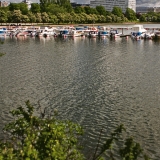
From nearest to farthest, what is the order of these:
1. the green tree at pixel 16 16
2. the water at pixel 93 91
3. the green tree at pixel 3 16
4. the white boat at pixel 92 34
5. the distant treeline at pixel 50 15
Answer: the water at pixel 93 91
the white boat at pixel 92 34
the green tree at pixel 3 16
the green tree at pixel 16 16
the distant treeline at pixel 50 15

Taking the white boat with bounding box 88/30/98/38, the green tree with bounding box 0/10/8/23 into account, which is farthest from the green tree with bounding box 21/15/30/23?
the white boat with bounding box 88/30/98/38

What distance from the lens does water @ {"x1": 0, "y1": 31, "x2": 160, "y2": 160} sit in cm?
1997

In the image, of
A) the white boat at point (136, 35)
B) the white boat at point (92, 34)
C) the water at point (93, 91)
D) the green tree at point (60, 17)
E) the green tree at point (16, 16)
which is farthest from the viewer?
the green tree at point (60, 17)

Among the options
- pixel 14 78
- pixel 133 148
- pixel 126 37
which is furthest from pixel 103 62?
pixel 126 37

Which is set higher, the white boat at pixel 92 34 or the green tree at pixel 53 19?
the green tree at pixel 53 19

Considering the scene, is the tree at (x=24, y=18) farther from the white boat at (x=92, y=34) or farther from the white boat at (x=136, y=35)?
the white boat at (x=136, y=35)

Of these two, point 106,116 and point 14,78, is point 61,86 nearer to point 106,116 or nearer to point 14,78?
point 14,78

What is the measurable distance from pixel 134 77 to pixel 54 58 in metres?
16.5

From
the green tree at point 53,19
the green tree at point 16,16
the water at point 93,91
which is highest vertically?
the green tree at point 16,16

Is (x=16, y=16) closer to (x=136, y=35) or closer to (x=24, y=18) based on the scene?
(x=24, y=18)

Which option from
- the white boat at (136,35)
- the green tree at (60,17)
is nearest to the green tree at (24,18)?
the green tree at (60,17)

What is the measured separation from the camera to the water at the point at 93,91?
20.0 metres

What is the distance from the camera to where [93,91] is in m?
27.7

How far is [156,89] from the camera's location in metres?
28.4
